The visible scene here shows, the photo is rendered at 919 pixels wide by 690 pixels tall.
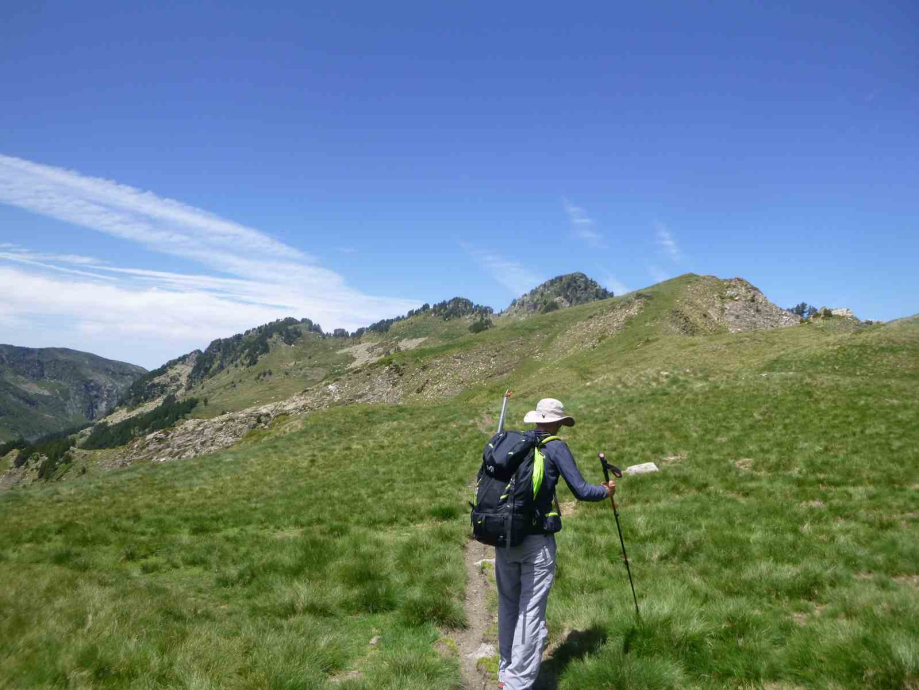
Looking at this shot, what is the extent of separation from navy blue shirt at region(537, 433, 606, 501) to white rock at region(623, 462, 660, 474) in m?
11.6

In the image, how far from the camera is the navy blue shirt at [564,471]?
6.00 m

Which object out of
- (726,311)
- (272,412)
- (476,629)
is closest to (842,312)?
(726,311)

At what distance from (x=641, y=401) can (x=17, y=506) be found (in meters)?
32.9

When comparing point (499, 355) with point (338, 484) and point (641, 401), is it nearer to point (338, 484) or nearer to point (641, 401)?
point (641, 401)

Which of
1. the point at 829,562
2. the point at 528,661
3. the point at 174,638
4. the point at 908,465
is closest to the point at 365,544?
the point at 174,638

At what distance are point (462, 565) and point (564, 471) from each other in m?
5.21

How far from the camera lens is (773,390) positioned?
26.8 metres

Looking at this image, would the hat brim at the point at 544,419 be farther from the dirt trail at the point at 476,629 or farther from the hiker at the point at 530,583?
the dirt trail at the point at 476,629

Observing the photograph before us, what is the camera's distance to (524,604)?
236 inches

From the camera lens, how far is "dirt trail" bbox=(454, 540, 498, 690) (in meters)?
6.55

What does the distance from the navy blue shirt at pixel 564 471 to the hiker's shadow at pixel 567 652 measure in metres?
2.07

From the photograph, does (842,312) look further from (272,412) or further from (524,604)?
(272,412)

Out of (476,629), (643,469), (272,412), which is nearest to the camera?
(476,629)

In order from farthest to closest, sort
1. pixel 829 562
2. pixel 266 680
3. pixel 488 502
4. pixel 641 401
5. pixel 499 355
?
pixel 499 355 → pixel 641 401 → pixel 829 562 → pixel 488 502 → pixel 266 680
